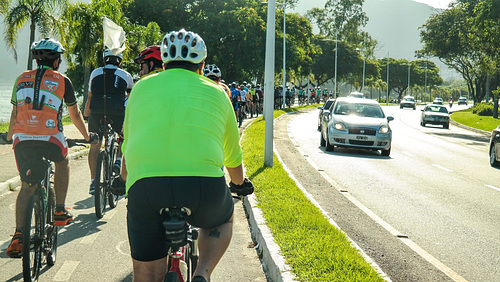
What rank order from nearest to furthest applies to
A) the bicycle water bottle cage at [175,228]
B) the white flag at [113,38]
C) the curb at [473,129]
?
the bicycle water bottle cage at [175,228], the white flag at [113,38], the curb at [473,129]

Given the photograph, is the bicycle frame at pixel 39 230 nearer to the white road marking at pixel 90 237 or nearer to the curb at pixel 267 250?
the white road marking at pixel 90 237

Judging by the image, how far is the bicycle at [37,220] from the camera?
4.25 meters

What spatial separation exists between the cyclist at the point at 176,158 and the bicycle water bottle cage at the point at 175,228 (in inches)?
2.0

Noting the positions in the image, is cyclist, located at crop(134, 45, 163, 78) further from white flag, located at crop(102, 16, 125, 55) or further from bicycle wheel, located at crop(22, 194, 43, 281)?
bicycle wheel, located at crop(22, 194, 43, 281)

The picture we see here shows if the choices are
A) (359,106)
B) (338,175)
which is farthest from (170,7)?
(338,175)

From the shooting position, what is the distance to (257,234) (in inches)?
251

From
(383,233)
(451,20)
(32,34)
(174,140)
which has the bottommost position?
(383,233)

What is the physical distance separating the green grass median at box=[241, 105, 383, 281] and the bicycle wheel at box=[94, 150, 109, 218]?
2.00m

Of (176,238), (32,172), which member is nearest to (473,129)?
(32,172)

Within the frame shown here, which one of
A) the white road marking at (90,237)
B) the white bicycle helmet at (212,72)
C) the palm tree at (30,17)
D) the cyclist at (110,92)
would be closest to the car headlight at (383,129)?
the white bicycle helmet at (212,72)

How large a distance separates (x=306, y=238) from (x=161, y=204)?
11.2 ft

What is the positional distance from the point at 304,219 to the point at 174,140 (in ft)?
13.8

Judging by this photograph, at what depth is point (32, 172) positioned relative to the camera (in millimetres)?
4555

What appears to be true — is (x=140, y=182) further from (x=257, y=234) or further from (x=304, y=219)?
(x=304, y=219)
